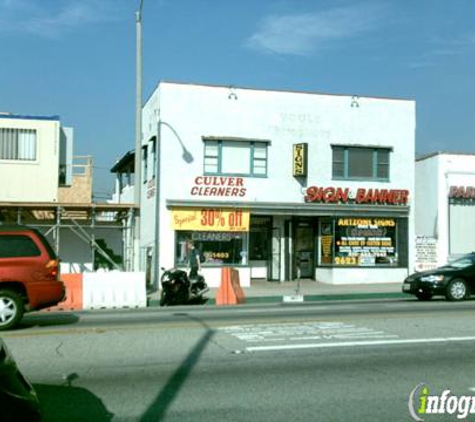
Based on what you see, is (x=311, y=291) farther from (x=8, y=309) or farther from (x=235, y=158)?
(x=8, y=309)

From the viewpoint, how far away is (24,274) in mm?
12945

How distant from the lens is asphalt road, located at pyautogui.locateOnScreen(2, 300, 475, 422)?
274 inches

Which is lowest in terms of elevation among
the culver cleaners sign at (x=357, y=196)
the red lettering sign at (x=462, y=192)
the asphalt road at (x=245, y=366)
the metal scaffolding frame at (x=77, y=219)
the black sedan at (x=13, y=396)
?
the asphalt road at (x=245, y=366)

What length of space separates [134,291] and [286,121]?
10024mm

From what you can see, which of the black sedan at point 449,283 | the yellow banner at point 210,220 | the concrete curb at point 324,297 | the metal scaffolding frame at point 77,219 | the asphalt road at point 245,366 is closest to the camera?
the asphalt road at point 245,366

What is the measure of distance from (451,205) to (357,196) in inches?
186

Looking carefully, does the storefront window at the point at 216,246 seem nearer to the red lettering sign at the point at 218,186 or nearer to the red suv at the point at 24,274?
the red lettering sign at the point at 218,186

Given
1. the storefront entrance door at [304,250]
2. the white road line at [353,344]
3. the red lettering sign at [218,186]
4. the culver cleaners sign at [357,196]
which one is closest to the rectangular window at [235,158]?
the red lettering sign at [218,186]

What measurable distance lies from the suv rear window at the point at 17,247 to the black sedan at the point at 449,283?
1124 centimetres

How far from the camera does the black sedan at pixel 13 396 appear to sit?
4410 millimetres

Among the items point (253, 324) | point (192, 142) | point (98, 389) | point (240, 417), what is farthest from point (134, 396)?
point (192, 142)

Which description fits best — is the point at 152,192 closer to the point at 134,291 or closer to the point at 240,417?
the point at 134,291

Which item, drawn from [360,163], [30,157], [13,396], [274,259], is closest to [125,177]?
[30,157]

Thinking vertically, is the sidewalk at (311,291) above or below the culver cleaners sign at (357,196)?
below
